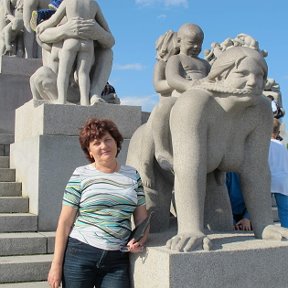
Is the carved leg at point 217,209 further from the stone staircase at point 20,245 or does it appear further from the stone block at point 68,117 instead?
the stone block at point 68,117

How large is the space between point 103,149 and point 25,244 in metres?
2.21

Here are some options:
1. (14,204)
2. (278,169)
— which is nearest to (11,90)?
(14,204)

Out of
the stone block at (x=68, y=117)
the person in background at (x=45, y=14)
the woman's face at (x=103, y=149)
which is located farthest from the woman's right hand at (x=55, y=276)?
the person in background at (x=45, y=14)

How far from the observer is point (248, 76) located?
10.3ft

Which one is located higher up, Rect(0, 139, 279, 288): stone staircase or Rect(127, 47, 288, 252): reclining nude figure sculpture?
Rect(127, 47, 288, 252): reclining nude figure sculpture

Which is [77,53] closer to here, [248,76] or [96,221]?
[248,76]

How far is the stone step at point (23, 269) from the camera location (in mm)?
4254

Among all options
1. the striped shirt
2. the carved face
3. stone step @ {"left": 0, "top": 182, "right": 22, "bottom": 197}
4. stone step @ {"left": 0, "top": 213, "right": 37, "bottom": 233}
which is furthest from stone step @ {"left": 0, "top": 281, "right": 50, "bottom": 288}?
the carved face

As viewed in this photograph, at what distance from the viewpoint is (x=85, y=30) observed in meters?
6.53

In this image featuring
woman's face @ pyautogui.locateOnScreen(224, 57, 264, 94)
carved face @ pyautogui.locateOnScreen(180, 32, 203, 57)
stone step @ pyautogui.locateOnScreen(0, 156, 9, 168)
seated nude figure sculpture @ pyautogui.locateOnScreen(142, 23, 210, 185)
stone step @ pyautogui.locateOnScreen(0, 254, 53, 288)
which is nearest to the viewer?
woman's face @ pyautogui.locateOnScreen(224, 57, 264, 94)

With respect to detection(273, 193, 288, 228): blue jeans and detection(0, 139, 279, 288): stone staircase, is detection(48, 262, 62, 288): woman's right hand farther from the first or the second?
detection(273, 193, 288, 228): blue jeans

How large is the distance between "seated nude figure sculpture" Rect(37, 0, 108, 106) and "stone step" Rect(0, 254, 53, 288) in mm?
2518

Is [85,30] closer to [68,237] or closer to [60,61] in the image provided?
[60,61]

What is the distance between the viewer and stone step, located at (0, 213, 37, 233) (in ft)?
16.8
